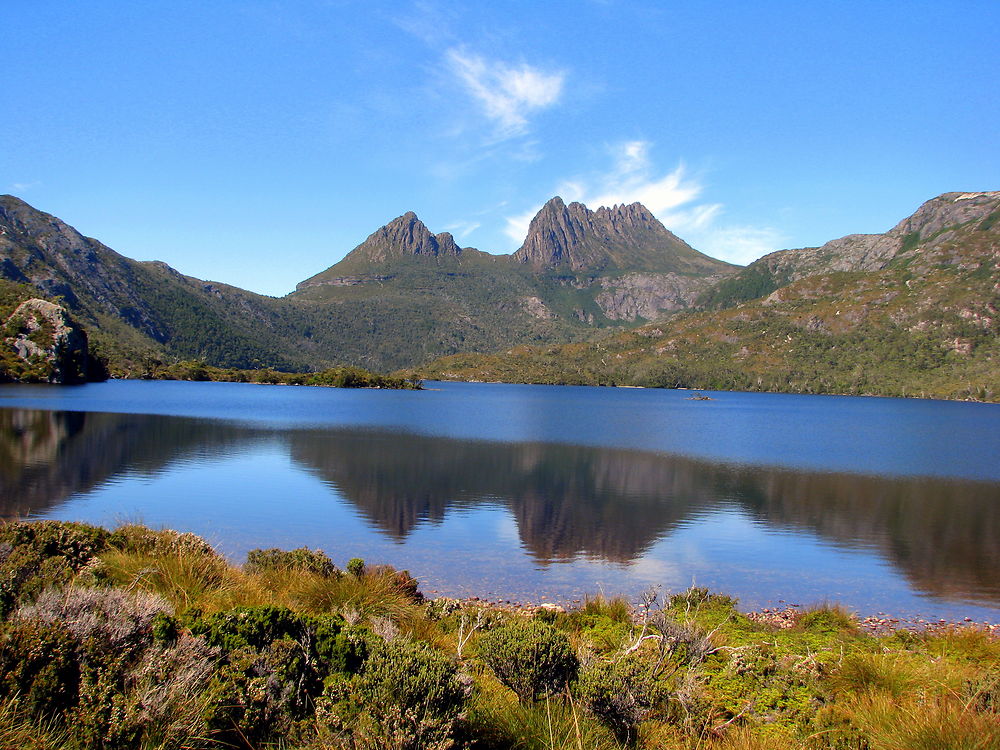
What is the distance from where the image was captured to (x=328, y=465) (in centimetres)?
3784

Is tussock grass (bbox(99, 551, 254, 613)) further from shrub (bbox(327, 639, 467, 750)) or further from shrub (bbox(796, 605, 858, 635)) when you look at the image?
shrub (bbox(796, 605, 858, 635))

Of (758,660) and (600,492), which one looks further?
(600,492)

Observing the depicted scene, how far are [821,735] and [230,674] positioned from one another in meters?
5.35

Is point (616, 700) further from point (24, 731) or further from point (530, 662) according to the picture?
point (24, 731)

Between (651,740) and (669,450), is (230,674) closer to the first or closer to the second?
(651,740)

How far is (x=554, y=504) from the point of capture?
28.8 meters

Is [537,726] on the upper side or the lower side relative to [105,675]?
lower

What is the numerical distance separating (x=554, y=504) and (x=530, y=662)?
75.9ft

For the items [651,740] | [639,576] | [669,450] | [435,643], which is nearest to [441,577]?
[639,576]

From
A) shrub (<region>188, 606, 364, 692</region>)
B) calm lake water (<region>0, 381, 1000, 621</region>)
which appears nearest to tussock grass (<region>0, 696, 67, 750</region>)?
shrub (<region>188, 606, 364, 692</region>)

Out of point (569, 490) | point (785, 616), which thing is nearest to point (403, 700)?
point (785, 616)

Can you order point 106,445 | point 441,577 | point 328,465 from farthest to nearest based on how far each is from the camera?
point 106,445 → point 328,465 → point 441,577

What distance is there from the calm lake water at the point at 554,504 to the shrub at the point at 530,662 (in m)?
10.6

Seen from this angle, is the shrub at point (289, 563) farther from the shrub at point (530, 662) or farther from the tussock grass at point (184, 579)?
the shrub at point (530, 662)
